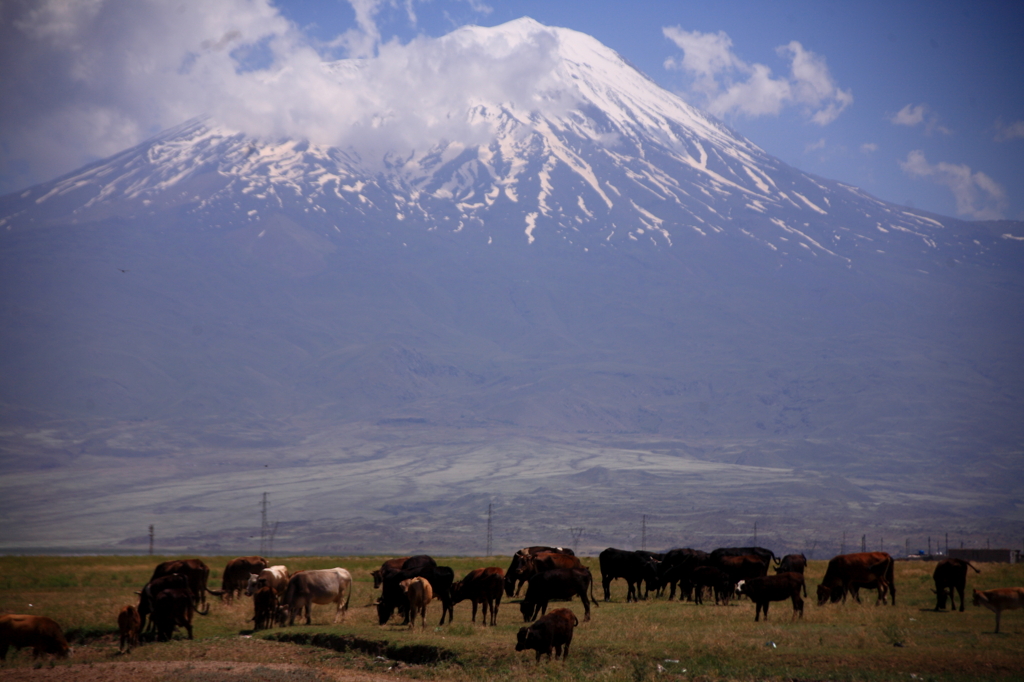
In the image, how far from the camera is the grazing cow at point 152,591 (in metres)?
25.8

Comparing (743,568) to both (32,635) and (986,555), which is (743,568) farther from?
(986,555)

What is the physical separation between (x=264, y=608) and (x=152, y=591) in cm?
308

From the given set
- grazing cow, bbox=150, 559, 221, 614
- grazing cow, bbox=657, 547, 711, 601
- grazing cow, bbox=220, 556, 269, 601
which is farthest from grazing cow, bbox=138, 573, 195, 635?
grazing cow, bbox=657, 547, 711, 601

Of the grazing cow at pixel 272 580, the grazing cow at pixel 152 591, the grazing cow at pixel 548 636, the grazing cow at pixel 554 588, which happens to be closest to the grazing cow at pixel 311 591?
the grazing cow at pixel 272 580

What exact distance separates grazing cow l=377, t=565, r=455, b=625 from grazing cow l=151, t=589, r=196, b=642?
5.17m

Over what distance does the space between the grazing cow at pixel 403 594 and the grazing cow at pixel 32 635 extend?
8.06m

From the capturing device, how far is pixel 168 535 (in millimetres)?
169375

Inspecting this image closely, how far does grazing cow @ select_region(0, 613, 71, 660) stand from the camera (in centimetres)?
2273

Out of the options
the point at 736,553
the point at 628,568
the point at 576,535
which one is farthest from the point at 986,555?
the point at 576,535

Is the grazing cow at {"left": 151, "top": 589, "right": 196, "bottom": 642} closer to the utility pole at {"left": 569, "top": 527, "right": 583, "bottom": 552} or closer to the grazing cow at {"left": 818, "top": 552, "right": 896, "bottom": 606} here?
the grazing cow at {"left": 818, "top": 552, "right": 896, "bottom": 606}

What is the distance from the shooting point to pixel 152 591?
2622cm

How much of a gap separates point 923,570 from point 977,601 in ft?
53.4

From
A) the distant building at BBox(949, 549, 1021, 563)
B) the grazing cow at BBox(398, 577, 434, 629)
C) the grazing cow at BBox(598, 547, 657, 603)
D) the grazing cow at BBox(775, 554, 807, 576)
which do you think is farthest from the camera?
the distant building at BBox(949, 549, 1021, 563)

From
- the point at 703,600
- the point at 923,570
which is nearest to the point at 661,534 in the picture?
the point at 923,570
